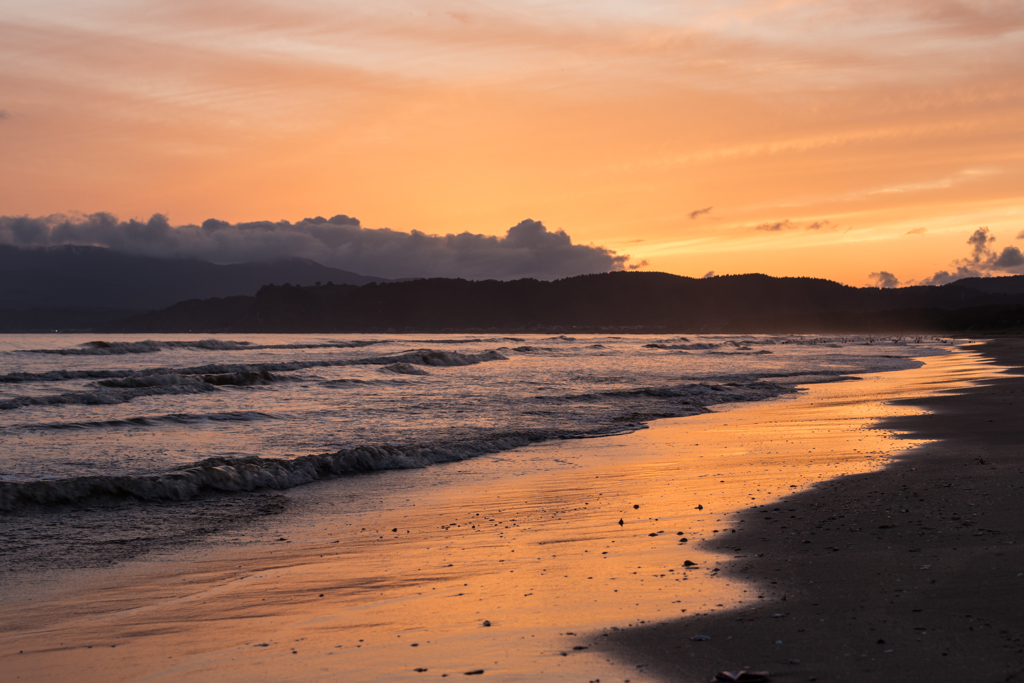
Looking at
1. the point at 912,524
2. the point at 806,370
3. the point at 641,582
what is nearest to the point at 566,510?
the point at 641,582

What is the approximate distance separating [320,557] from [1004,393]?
66.1 feet

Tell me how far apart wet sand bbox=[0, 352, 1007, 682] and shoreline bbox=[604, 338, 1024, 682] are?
0.10 feet

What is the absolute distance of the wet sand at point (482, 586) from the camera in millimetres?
4016

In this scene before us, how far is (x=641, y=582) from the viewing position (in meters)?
5.27

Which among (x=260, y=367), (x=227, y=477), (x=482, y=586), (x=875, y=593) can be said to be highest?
(x=875, y=593)

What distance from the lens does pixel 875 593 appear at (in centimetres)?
464

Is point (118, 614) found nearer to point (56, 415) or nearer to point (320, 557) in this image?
point (320, 557)

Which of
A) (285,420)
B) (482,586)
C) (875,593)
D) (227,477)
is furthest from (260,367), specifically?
(875,593)

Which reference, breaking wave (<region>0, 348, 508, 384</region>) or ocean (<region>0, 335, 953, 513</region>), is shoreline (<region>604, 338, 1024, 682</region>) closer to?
ocean (<region>0, 335, 953, 513</region>)

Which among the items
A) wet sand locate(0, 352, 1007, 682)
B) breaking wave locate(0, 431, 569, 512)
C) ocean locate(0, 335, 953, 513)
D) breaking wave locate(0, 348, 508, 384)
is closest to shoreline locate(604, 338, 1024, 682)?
wet sand locate(0, 352, 1007, 682)

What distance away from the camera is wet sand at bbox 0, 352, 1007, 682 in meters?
4.02

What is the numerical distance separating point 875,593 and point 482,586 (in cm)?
269

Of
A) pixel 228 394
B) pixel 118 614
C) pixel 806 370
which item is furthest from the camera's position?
pixel 806 370

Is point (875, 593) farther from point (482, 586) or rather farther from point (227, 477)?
point (227, 477)
